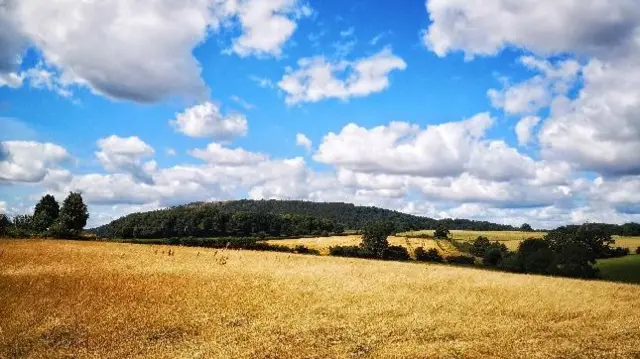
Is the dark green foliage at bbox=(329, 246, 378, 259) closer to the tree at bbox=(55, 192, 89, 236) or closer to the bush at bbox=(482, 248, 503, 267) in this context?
the bush at bbox=(482, 248, 503, 267)

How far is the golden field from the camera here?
1727cm

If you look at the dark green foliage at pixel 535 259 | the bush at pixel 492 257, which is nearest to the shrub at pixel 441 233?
the bush at pixel 492 257

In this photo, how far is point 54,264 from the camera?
110ft

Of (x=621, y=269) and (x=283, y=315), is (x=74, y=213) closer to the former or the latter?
(x=283, y=315)

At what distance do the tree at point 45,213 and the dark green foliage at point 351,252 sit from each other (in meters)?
54.6

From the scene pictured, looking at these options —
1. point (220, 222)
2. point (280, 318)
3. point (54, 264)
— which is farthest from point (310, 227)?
point (280, 318)

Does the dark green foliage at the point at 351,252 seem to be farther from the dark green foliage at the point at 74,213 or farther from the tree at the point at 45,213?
the tree at the point at 45,213

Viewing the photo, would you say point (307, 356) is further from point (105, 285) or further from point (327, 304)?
point (105, 285)

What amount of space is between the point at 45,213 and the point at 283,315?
8579 centimetres

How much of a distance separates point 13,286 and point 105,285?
4374 millimetres

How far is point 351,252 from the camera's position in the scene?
8112 cm

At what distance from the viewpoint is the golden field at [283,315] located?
17.3 m

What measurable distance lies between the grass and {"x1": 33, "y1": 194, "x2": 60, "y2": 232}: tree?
95010mm

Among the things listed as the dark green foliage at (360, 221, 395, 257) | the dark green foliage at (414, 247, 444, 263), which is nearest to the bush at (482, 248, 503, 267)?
the dark green foliage at (414, 247, 444, 263)
